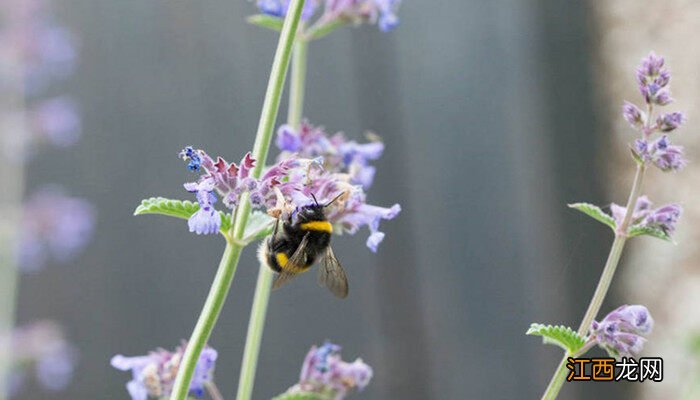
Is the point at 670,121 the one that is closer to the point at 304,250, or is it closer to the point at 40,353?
the point at 304,250

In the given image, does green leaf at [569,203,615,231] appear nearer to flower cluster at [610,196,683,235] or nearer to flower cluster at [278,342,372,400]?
flower cluster at [610,196,683,235]

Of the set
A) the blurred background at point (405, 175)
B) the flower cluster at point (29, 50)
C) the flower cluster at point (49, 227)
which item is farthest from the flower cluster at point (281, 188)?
the blurred background at point (405, 175)

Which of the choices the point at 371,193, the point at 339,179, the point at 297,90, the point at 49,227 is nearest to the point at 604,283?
the point at 339,179

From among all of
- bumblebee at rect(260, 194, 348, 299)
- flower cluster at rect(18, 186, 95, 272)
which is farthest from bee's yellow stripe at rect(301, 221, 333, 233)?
flower cluster at rect(18, 186, 95, 272)

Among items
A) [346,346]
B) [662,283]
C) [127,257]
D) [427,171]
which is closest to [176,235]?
[127,257]

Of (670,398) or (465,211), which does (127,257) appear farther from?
(670,398)
